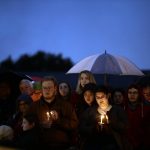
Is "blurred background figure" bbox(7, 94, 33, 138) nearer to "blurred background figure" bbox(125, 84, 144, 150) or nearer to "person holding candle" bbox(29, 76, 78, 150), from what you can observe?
"person holding candle" bbox(29, 76, 78, 150)

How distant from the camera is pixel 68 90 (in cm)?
738

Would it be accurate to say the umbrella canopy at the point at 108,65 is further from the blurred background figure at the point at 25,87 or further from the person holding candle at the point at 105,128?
the person holding candle at the point at 105,128

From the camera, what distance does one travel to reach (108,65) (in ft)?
28.1

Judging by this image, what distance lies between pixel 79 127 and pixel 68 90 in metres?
1.79

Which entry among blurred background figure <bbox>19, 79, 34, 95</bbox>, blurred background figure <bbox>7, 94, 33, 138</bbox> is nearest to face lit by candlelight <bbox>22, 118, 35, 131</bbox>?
blurred background figure <bbox>7, 94, 33, 138</bbox>

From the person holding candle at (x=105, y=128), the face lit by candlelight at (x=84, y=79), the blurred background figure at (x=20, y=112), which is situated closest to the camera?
the person holding candle at (x=105, y=128)

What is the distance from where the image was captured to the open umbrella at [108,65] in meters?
8.54

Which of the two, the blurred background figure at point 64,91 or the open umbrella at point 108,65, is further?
the open umbrella at point 108,65

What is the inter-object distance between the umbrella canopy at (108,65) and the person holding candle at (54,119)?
2976mm

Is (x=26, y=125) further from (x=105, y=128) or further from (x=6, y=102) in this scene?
(x=6, y=102)

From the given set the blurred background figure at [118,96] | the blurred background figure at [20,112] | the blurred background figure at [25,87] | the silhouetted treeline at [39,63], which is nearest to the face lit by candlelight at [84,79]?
the blurred background figure at [118,96]

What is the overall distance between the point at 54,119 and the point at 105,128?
0.73m

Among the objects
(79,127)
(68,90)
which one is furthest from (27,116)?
(68,90)

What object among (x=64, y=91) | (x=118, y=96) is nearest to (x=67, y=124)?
(x=64, y=91)
